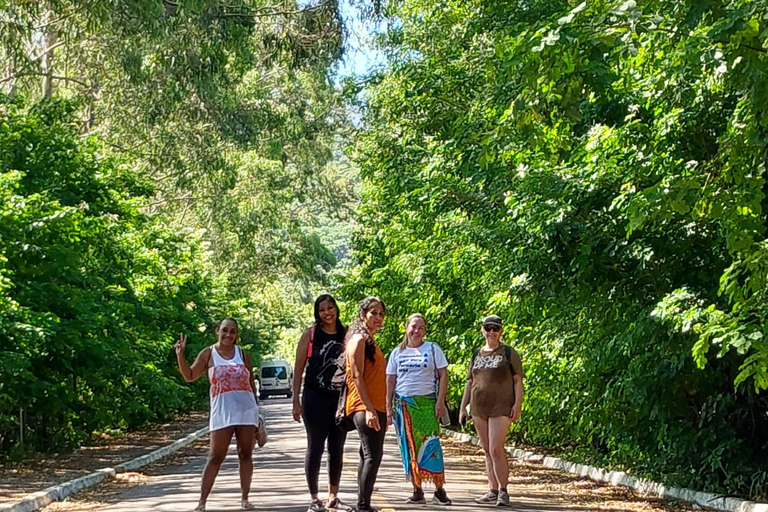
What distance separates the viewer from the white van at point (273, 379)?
7550 centimetres

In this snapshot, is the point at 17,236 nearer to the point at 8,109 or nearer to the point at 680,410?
the point at 8,109

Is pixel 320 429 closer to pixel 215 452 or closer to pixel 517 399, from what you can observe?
pixel 215 452

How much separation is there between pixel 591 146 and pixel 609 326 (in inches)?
83.7

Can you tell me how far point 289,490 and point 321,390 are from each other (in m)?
3.42

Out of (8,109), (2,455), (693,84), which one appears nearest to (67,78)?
(8,109)

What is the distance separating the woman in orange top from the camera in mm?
9336

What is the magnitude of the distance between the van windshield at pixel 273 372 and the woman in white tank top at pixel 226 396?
65.8m

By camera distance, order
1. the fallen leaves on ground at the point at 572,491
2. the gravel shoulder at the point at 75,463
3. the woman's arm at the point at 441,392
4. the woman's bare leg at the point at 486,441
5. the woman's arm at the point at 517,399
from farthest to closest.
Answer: the gravel shoulder at the point at 75,463, the fallen leaves on ground at the point at 572,491, the woman's bare leg at the point at 486,441, the woman's arm at the point at 517,399, the woman's arm at the point at 441,392

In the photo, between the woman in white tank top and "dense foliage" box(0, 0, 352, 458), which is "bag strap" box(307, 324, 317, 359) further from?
"dense foliage" box(0, 0, 352, 458)

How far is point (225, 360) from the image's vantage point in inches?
407

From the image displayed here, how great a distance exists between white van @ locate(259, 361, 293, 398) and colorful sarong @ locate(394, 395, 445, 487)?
64482mm

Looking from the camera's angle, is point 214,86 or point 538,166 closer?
point 538,166

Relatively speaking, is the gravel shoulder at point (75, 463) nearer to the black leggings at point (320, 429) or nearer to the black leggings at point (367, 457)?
the black leggings at point (320, 429)

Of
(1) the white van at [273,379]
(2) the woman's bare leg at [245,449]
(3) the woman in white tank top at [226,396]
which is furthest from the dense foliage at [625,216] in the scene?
(1) the white van at [273,379]
